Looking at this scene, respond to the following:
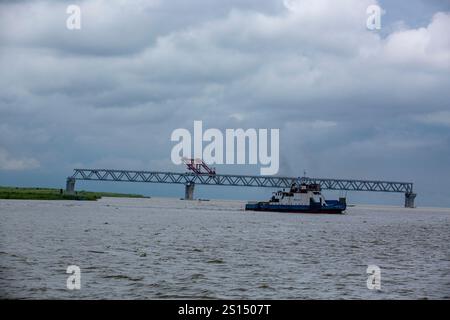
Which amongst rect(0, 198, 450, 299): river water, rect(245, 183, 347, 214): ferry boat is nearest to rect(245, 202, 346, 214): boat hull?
rect(245, 183, 347, 214): ferry boat

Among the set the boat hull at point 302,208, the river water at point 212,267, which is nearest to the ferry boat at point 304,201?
the boat hull at point 302,208

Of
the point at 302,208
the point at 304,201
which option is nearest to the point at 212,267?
the point at 302,208

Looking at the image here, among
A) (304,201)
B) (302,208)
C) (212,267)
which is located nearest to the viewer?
(212,267)

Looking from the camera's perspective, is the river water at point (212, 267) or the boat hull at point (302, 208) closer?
the river water at point (212, 267)

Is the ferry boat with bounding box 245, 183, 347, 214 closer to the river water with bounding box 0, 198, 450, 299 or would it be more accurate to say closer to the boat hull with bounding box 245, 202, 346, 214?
the boat hull with bounding box 245, 202, 346, 214

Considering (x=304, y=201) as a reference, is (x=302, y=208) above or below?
below

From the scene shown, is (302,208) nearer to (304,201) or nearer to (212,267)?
(304,201)

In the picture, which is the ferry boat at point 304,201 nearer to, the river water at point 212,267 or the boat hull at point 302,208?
the boat hull at point 302,208

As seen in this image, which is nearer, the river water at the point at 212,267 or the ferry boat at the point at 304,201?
the river water at the point at 212,267

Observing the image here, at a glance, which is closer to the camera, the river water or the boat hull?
the river water
